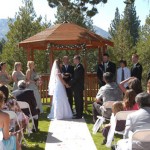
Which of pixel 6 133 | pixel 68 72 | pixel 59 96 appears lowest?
pixel 6 133

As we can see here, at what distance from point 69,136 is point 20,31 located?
54.0 ft

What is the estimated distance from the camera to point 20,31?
81.9 feet

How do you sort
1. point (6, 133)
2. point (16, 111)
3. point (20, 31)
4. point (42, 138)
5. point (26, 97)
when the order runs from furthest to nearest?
point (20, 31) < point (26, 97) < point (42, 138) < point (16, 111) < point (6, 133)

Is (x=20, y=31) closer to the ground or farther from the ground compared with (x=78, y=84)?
farther from the ground

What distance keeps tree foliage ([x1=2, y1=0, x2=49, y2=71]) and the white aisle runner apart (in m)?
13.2

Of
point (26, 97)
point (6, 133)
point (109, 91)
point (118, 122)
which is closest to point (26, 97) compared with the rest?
point (26, 97)

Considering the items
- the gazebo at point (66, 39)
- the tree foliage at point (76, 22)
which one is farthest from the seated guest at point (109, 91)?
the tree foliage at point (76, 22)

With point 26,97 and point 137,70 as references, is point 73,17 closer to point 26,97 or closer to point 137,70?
point 137,70

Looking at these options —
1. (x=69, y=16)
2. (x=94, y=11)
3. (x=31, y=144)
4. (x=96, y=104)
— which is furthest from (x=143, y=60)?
(x=31, y=144)

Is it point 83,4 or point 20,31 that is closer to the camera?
point 83,4

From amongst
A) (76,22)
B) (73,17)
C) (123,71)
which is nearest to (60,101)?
(123,71)

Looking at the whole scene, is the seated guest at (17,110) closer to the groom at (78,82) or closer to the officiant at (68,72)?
the groom at (78,82)

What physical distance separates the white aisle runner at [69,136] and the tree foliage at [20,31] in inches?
518

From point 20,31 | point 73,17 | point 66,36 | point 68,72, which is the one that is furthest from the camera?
point 73,17
